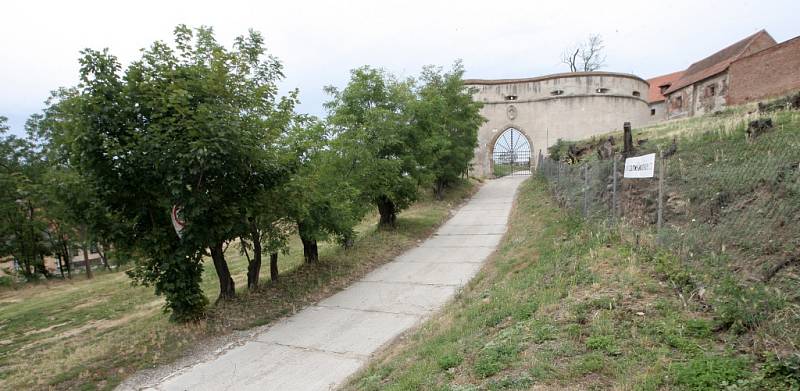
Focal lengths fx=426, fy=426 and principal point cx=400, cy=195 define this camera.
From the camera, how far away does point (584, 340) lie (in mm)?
4059

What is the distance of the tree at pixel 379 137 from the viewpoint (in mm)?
12648

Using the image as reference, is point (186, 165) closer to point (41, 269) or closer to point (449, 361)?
point (449, 361)

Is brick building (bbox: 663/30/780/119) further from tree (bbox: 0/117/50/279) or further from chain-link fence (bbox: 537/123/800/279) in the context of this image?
tree (bbox: 0/117/50/279)

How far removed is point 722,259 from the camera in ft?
15.1

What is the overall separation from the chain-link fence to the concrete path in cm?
367

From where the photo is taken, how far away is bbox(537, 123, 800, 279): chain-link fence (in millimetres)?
4551

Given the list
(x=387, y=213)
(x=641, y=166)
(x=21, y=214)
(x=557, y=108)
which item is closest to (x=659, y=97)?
(x=557, y=108)

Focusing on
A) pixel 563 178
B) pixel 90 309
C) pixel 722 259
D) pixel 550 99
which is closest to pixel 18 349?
pixel 90 309

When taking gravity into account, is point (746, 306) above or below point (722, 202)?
below

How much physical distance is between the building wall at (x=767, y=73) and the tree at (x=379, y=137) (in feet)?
60.9

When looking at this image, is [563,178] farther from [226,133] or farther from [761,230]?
[226,133]

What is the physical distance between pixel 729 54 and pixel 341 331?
41.9 m

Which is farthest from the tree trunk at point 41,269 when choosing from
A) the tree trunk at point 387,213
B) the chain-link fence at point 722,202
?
the chain-link fence at point 722,202

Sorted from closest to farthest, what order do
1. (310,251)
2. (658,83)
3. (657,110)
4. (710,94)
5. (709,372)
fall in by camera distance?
(709,372), (310,251), (710,94), (657,110), (658,83)
